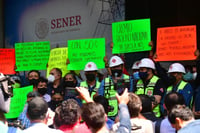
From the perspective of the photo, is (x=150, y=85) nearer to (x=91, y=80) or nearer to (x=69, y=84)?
(x=91, y=80)

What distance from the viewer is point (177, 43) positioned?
6.87 meters

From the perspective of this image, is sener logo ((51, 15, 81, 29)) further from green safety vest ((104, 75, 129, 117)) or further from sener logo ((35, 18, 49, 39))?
green safety vest ((104, 75, 129, 117))

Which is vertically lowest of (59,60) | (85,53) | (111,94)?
(111,94)

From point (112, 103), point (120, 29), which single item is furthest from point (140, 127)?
point (120, 29)

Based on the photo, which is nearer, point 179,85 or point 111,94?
point 179,85

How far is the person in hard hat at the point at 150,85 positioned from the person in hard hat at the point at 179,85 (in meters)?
0.17

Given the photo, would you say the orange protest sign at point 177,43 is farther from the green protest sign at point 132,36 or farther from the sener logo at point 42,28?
the sener logo at point 42,28

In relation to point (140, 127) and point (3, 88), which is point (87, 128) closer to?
point (140, 127)

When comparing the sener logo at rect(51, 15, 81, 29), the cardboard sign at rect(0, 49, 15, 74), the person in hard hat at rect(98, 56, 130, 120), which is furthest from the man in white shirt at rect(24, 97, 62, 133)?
the sener logo at rect(51, 15, 81, 29)

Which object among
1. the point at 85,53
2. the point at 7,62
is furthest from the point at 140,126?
the point at 7,62

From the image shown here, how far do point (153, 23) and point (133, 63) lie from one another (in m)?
1.09

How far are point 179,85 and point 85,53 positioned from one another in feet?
6.03

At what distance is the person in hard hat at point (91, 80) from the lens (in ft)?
23.0

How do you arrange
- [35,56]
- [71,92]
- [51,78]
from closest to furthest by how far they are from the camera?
[71,92] → [51,78] → [35,56]
